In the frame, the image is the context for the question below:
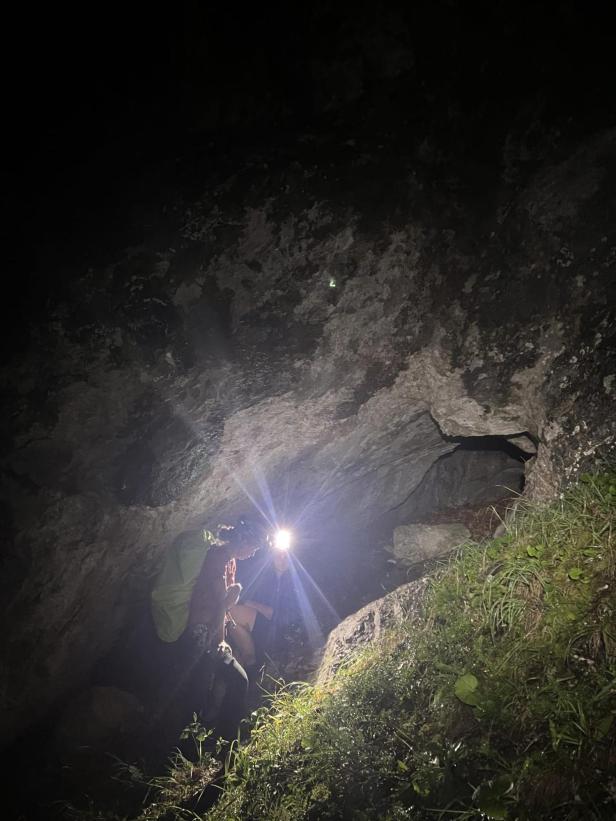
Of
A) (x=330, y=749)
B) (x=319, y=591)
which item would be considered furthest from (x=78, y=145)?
(x=319, y=591)

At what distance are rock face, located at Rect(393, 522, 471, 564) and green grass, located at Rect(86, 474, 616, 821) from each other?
284 centimetres

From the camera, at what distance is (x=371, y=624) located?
4.36 m

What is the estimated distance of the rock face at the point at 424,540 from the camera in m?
6.25

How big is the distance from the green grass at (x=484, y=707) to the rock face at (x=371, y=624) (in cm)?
36

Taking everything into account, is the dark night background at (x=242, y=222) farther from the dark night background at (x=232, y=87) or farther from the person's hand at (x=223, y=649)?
the person's hand at (x=223, y=649)

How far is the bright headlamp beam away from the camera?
21.4 feet

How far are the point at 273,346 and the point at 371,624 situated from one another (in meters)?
3.02

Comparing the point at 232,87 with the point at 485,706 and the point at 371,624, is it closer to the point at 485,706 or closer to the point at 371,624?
the point at 485,706

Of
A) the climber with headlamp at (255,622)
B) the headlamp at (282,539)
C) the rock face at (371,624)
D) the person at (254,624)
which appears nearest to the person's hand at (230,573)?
the person at (254,624)

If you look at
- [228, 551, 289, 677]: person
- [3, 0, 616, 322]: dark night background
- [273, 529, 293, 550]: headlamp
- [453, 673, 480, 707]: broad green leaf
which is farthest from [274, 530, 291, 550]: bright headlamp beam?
[3, 0, 616, 322]: dark night background

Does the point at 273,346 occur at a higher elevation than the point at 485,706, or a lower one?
higher

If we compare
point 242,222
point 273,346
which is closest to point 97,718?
point 273,346

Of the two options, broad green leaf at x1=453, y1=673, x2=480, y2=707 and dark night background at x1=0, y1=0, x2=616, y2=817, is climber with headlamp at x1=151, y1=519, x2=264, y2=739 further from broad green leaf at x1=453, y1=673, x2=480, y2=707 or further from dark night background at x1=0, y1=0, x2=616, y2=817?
broad green leaf at x1=453, y1=673, x2=480, y2=707

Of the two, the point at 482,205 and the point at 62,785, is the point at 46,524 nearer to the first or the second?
the point at 62,785
